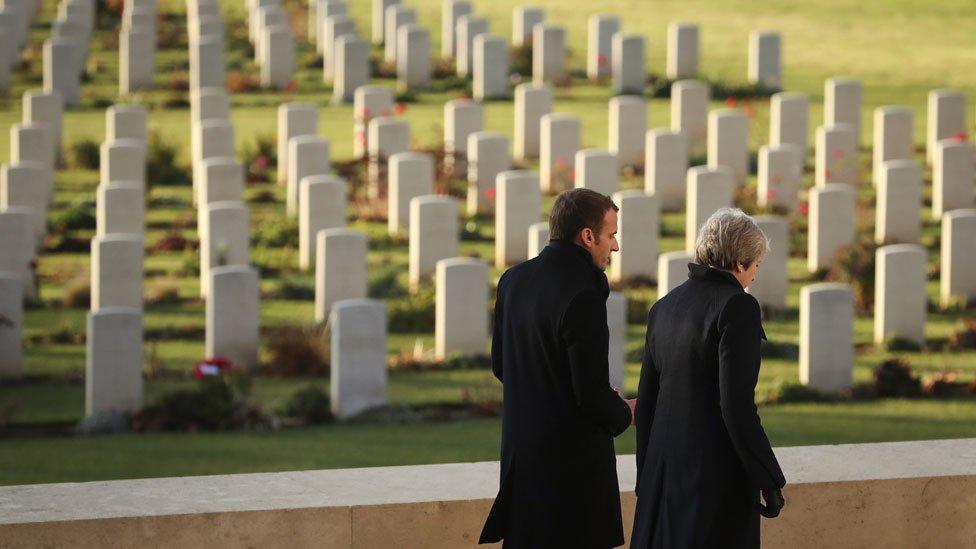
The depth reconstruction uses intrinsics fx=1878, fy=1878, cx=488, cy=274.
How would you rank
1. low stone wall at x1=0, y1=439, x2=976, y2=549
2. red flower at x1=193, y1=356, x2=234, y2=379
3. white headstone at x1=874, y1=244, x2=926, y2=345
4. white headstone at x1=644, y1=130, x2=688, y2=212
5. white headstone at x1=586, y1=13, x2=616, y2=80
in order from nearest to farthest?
low stone wall at x1=0, y1=439, x2=976, y2=549
red flower at x1=193, y1=356, x2=234, y2=379
white headstone at x1=874, y1=244, x2=926, y2=345
white headstone at x1=644, y1=130, x2=688, y2=212
white headstone at x1=586, y1=13, x2=616, y2=80

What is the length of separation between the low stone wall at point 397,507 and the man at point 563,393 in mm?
453

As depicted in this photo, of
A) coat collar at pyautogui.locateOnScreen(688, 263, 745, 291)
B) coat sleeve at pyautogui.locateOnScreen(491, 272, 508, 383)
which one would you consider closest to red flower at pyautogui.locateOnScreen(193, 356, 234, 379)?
coat sleeve at pyautogui.locateOnScreen(491, 272, 508, 383)

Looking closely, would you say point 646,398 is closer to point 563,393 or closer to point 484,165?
point 563,393

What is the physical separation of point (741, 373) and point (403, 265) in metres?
8.70

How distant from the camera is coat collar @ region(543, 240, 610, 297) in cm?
467

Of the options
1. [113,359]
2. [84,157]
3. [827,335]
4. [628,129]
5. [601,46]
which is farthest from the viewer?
[601,46]

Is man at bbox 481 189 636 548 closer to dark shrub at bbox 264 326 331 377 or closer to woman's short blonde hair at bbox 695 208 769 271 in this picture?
woman's short blonde hair at bbox 695 208 769 271

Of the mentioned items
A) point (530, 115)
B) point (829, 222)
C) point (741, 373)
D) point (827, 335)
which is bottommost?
point (827, 335)

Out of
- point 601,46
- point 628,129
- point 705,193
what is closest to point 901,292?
point 705,193

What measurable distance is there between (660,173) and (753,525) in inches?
411

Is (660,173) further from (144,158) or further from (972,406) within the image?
(972,406)

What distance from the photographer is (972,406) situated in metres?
9.95

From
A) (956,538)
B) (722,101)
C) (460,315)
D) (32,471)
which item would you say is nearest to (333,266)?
(460,315)

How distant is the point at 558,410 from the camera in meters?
4.70
